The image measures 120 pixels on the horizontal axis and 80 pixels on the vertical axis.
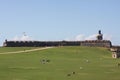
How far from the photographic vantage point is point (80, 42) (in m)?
161

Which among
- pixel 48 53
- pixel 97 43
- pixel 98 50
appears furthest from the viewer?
pixel 97 43

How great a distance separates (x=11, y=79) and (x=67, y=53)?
60.5 metres

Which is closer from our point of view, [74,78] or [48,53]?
[74,78]

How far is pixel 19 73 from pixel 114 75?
48.5ft

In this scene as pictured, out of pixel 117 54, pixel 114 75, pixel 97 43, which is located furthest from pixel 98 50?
pixel 114 75

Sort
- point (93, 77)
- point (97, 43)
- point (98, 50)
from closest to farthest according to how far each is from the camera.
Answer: point (93, 77), point (98, 50), point (97, 43)

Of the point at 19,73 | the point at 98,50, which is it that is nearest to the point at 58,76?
the point at 19,73

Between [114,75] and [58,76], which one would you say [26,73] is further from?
[114,75]

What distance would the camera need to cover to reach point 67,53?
112 m

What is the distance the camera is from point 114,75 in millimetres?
59594

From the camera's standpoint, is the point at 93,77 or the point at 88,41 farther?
the point at 88,41

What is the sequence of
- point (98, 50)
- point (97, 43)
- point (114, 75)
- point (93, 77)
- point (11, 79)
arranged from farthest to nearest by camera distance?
point (97, 43) < point (98, 50) < point (114, 75) < point (93, 77) < point (11, 79)

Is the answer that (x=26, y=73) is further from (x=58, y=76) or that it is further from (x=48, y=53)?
(x=48, y=53)

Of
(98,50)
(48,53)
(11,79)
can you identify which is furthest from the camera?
(98,50)
